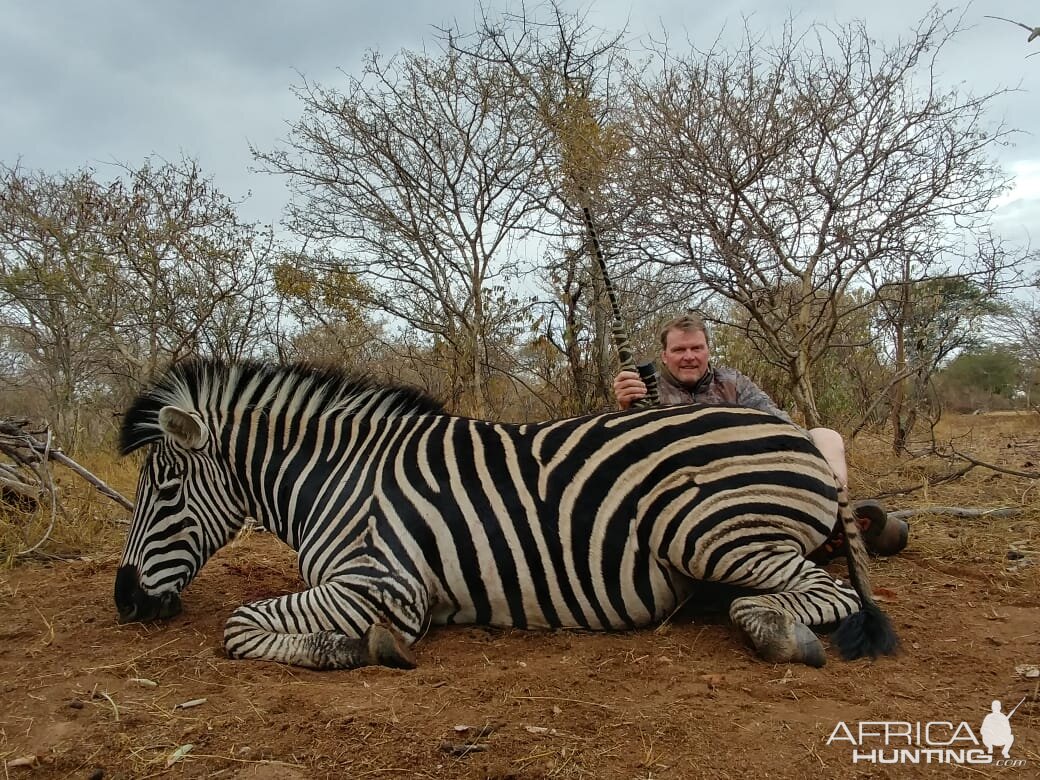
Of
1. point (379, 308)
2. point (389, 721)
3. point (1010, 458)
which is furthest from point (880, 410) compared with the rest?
point (389, 721)

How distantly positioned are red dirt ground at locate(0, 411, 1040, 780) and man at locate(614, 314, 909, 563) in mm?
611

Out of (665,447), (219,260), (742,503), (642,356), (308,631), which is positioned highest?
(219,260)

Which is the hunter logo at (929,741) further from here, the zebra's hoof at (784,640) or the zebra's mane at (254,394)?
the zebra's mane at (254,394)

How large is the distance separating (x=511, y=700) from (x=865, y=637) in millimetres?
1360

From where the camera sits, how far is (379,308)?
37.0ft

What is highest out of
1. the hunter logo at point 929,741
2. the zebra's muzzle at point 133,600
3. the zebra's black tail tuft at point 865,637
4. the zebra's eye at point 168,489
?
the zebra's eye at point 168,489

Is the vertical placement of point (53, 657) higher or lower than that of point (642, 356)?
lower

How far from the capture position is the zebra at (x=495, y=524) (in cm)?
258

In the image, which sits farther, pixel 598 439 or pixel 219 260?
pixel 219 260

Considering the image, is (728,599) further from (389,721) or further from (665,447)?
(389,721)

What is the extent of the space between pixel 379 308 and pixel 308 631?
916 cm

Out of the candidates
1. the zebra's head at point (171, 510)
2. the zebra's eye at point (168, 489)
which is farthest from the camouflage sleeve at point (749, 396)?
the zebra's eye at point (168, 489)

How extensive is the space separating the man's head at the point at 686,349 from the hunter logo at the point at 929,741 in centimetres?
258

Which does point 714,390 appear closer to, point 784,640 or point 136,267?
point 784,640
